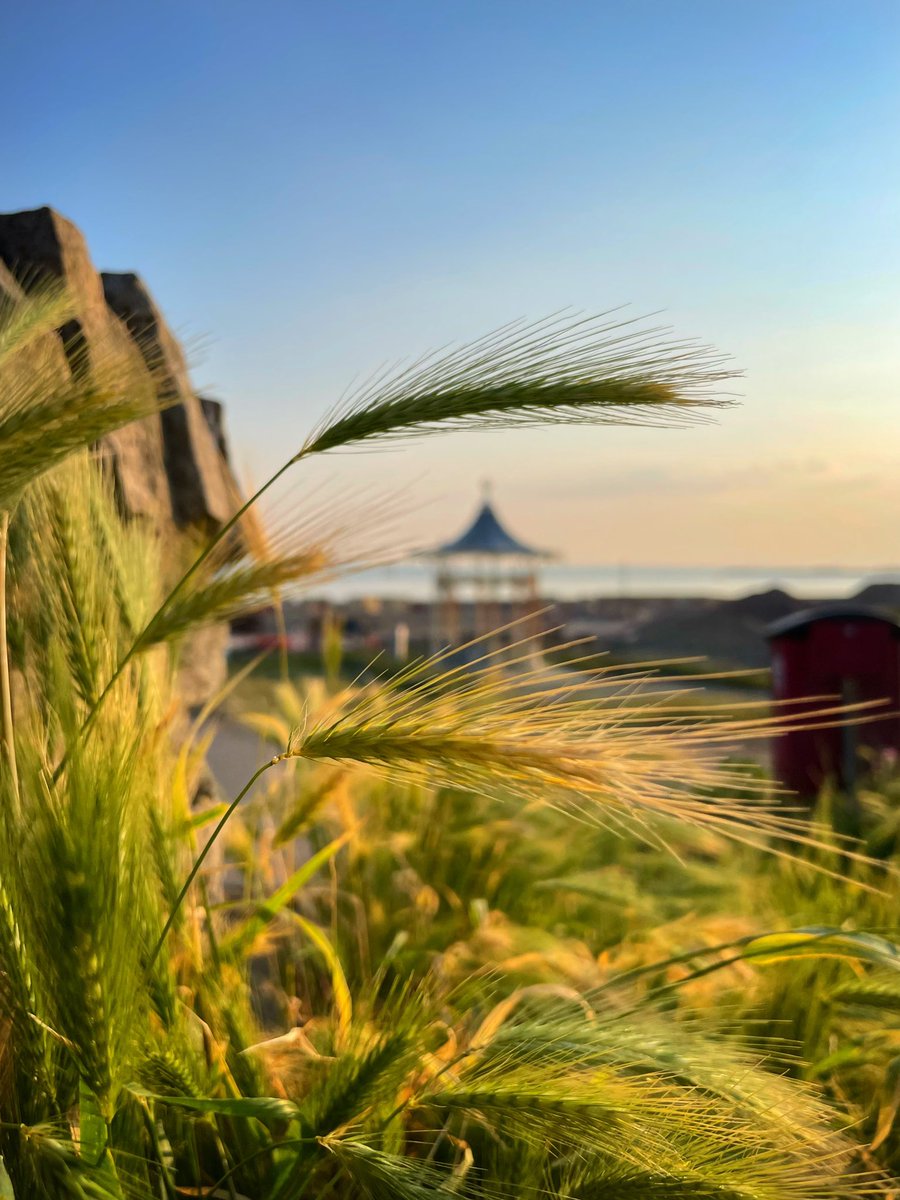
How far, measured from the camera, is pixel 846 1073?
189 centimetres

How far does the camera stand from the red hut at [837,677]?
4891 millimetres

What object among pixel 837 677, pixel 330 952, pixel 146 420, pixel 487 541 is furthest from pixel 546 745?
pixel 487 541

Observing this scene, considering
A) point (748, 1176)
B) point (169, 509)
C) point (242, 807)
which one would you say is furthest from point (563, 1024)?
point (169, 509)

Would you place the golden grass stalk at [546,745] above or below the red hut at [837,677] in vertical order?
above

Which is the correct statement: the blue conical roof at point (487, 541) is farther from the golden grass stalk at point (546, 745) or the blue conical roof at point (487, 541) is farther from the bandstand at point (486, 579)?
the golden grass stalk at point (546, 745)

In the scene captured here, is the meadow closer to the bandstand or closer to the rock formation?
the rock formation

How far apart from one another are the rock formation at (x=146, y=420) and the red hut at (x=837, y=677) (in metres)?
3.04

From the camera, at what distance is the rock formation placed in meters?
2.42

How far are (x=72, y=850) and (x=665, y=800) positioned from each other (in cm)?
62

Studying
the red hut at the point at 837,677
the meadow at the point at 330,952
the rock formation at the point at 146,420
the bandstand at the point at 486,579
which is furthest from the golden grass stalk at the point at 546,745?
the bandstand at the point at 486,579

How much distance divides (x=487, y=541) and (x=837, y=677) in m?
8.58

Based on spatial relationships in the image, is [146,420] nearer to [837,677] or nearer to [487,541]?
[837,677]

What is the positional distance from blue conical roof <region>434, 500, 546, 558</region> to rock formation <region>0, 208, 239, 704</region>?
30.2ft

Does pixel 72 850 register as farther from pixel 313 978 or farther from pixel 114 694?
pixel 313 978
